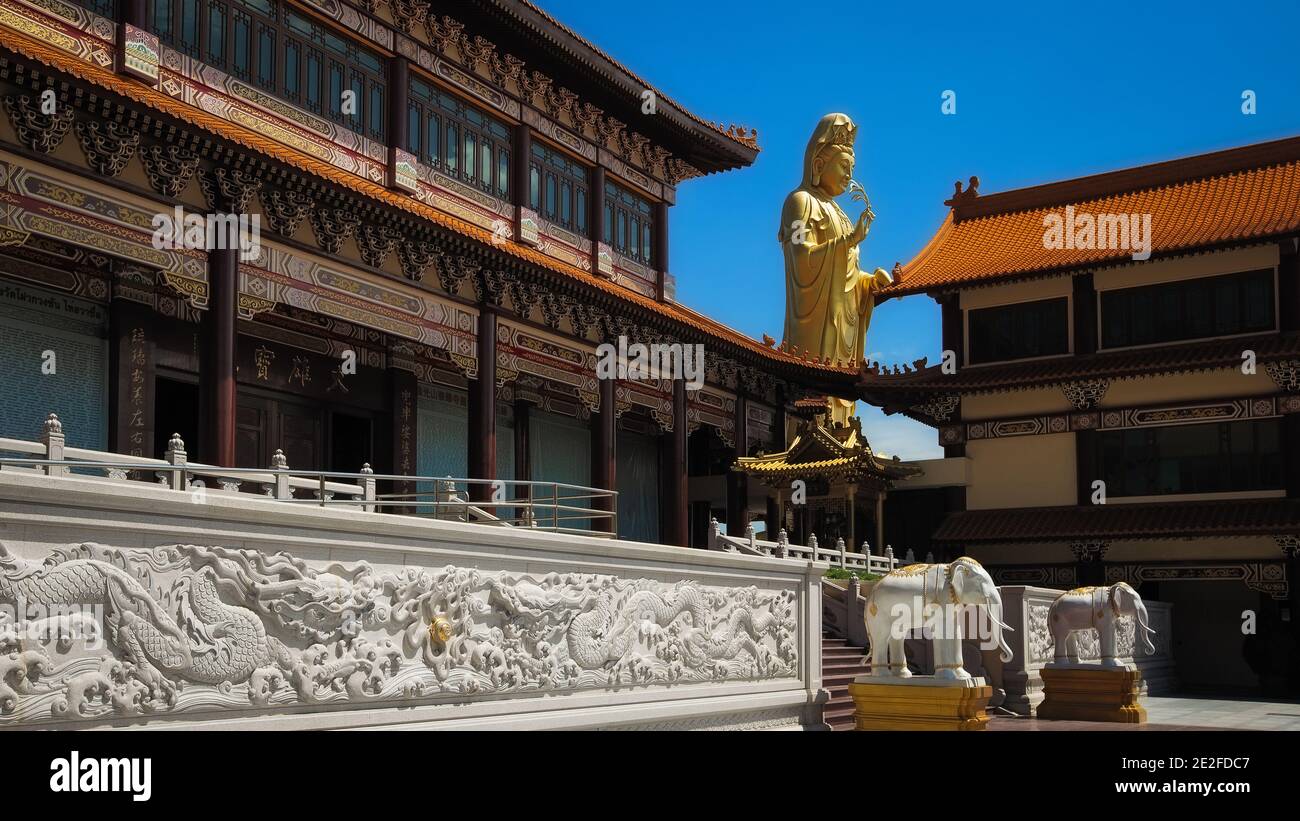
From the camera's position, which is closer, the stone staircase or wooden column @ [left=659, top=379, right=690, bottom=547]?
the stone staircase

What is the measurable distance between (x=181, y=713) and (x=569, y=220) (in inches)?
703

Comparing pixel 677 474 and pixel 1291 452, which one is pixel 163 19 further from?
pixel 1291 452

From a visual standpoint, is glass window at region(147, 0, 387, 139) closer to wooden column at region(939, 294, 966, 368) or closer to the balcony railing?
the balcony railing

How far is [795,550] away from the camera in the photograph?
2236 centimetres

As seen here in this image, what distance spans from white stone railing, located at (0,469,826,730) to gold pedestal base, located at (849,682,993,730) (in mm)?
1382

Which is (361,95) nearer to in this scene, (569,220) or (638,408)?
(569,220)

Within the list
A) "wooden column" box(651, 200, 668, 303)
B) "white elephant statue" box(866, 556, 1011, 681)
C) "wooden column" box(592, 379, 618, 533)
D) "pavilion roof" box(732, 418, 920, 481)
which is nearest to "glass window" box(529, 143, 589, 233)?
"wooden column" box(651, 200, 668, 303)

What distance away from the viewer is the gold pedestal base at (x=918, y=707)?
1394 cm

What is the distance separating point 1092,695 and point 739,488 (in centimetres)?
1265

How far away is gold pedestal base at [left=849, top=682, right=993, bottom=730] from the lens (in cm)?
1394

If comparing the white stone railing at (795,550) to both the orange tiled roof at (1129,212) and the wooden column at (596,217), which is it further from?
the orange tiled roof at (1129,212)

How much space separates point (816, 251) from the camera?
113 ft

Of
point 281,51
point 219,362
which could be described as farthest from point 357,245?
point 219,362
